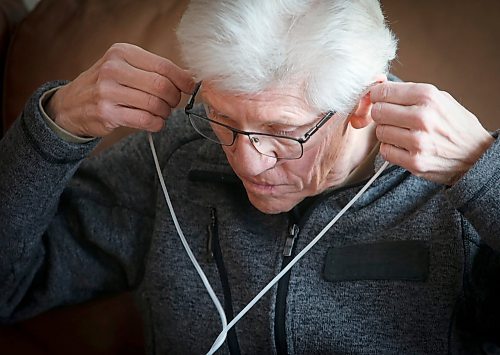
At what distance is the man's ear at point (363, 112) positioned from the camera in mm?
962

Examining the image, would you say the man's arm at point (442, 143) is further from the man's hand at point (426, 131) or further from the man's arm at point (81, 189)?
the man's arm at point (81, 189)

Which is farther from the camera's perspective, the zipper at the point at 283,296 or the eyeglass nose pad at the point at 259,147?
the zipper at the point at 283,296

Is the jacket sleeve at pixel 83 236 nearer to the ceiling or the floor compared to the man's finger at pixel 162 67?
nearer to the floor

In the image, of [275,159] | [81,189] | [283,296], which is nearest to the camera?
[275,159]

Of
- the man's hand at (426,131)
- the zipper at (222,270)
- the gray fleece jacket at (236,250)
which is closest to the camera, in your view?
the man's hand at (426,131)

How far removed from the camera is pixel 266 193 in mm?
1058

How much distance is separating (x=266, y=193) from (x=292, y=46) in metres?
0.24

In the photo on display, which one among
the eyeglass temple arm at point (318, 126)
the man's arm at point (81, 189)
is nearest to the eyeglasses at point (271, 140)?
the eyeglass temple arm at point (318, 126)

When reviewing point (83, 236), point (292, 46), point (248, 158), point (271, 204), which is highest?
point (292, 46)

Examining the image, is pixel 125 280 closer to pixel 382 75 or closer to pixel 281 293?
pixel 281 293

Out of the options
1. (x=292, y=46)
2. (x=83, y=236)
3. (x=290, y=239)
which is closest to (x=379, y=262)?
(x=290, y=239)

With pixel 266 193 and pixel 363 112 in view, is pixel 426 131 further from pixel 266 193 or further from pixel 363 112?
pixel 266 193

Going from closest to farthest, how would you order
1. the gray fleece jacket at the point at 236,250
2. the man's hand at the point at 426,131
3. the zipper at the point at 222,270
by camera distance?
the man's hand at the point at 426,131 < the gray fleece jacket at the point at 236,250 < the zipper at the point at 222,270

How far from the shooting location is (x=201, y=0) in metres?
0.96
